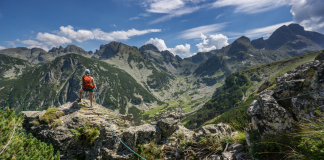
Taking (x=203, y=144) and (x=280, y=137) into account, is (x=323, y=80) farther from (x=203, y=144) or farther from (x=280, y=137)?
(x=203, y=144)

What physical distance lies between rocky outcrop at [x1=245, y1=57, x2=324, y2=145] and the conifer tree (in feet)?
43.2

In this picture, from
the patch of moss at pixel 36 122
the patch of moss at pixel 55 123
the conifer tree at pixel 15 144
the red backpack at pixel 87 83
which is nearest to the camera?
the conifer tree at pixel 15 144

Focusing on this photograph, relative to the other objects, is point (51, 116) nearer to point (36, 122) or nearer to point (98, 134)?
point (36, 122)

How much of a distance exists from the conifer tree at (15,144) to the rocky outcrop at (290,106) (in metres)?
13.2

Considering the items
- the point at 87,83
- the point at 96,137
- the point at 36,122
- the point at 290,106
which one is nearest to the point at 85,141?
the point at 96,137

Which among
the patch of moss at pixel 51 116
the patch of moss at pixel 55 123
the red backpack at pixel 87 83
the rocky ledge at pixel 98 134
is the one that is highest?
the red backpack at pixel 87 83

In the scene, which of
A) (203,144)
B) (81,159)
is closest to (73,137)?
(81,159)

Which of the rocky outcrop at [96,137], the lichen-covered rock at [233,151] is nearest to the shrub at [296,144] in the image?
the lichen-covered rock at [233,151]

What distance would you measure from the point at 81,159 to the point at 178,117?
950cm

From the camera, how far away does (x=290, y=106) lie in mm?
6957

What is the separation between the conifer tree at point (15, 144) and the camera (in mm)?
7508

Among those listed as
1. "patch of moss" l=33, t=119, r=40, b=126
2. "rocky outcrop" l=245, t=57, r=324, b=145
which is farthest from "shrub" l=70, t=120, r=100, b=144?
"rocky outcrop" l=245, t=57, r=324, b=145

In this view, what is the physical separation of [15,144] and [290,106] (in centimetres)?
1600

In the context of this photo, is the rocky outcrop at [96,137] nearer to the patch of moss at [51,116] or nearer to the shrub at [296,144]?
the patch of moss at [51,116]
